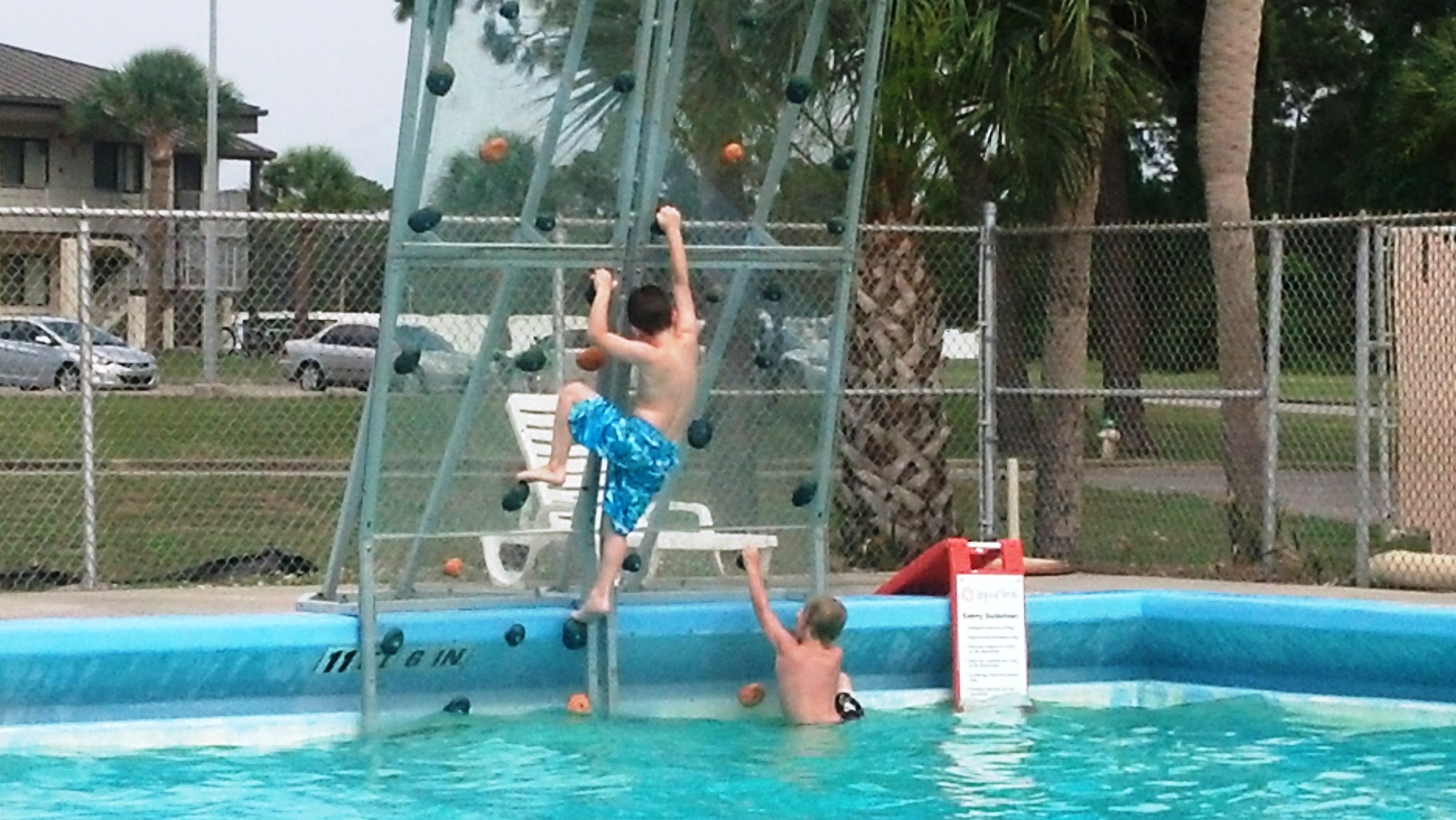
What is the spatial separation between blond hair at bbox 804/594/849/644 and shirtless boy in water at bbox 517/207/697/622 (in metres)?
0.79

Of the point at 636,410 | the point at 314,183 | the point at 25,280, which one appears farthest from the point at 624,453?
the point at 314,183

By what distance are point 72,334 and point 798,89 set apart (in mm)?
16433

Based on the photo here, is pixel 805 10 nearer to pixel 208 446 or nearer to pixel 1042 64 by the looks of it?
pixel 1042 64

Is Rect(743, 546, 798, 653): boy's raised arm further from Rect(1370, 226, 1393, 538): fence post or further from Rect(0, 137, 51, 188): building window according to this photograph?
Rect(0, 137, 51, 188): building window

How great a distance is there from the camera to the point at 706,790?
7566mm

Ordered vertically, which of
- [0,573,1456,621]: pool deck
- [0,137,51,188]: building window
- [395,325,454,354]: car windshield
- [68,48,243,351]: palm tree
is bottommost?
[0,573,1456,621]: pool deck

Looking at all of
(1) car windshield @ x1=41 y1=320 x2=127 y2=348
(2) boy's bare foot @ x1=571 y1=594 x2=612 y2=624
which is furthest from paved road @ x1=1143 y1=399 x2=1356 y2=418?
(1) car windshield @ x1=41 y1=320 x2=127 y2=348

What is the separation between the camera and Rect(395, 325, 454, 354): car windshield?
27.7 feet

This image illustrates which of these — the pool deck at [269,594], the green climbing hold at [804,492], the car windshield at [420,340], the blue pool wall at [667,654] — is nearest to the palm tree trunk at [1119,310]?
the pool deck at [269,594]

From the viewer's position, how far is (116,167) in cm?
5566

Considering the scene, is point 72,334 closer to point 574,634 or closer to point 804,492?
point 804,492

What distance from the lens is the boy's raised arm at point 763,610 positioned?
8.88 meters

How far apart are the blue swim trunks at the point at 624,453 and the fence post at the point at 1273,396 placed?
400cm

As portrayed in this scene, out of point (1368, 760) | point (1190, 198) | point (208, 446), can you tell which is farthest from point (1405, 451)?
point (1190, 198)
